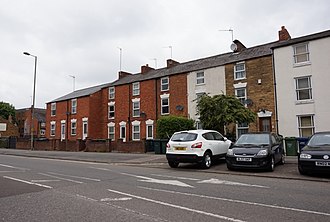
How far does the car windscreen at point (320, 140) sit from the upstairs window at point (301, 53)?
11776 mm

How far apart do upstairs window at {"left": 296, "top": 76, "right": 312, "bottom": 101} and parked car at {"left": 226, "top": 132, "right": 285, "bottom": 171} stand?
10.0m

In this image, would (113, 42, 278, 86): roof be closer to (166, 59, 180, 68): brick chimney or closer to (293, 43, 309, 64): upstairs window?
(166, 59, 180, 68): brick chimney

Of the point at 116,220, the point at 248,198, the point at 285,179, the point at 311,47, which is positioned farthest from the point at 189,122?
the point at 116,220

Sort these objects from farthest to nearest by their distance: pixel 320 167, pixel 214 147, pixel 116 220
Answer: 1. pixel 214 147
2. pixel 320 167
3. pixel 116 220

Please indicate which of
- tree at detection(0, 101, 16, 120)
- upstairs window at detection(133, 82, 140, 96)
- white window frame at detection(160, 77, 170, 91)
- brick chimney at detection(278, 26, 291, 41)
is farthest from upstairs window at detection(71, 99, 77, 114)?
Result: tree at detection(0, 101, 16, 120)

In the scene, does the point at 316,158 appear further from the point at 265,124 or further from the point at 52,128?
the point at 52,128

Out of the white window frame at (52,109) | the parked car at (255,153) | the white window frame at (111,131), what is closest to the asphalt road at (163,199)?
the parked car at (255,153)

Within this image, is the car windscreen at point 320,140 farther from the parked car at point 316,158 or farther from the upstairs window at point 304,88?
the upstairs window at point 304,88

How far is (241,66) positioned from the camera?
25078 mm

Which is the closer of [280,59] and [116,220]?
[116,220]

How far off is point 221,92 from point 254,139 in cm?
1329

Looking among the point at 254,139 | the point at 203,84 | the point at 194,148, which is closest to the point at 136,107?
the point at 203,84

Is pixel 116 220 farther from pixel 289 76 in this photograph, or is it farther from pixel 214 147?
pixel 289 76

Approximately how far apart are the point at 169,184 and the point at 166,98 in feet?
69.8
